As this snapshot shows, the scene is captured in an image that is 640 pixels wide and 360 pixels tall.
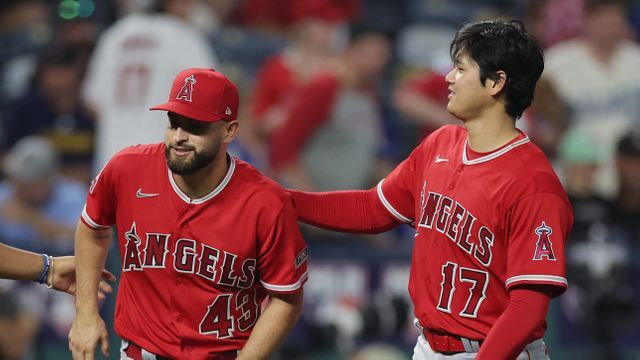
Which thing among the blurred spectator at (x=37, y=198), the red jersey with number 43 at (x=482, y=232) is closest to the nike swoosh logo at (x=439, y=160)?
the red jersey with number 43 at (x=482, y=232)

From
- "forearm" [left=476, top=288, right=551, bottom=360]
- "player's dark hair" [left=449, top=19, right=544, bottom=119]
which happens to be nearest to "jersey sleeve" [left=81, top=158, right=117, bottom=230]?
"player's dark hair" [left=449, top=19, right=544, bottom=119]

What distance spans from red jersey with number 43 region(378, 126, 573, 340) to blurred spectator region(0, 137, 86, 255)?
14.4 feet

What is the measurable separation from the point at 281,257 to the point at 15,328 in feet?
13.7

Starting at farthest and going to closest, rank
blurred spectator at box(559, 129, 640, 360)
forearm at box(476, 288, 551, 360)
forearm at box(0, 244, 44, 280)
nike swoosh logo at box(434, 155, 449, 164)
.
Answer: blurred spectator at box(559, 129, 640, 360), forearm at box(0, 244, 44, 280), nike swoosh logo at box(434, 155, 449, 164), forearm at box(476, 288, 551, 360)

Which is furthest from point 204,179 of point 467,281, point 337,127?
point 337,127

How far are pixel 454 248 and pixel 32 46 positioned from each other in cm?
623

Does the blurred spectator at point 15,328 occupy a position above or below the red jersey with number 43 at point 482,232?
below

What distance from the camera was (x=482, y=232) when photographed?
13.9 ft

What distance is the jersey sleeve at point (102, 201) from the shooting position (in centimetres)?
452

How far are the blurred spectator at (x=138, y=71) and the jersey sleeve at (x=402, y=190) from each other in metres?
3.53

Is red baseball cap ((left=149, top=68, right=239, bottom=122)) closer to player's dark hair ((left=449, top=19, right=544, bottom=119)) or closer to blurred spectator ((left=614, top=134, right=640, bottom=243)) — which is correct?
player's dark hair ((left=449, top=19, right=544, bottom=119))

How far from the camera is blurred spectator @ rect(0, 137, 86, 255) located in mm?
8359

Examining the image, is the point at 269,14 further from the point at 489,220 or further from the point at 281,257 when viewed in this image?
the point at 489,220

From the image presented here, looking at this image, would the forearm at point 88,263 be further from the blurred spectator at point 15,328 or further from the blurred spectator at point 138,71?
the blurred spectator at point 15,328
